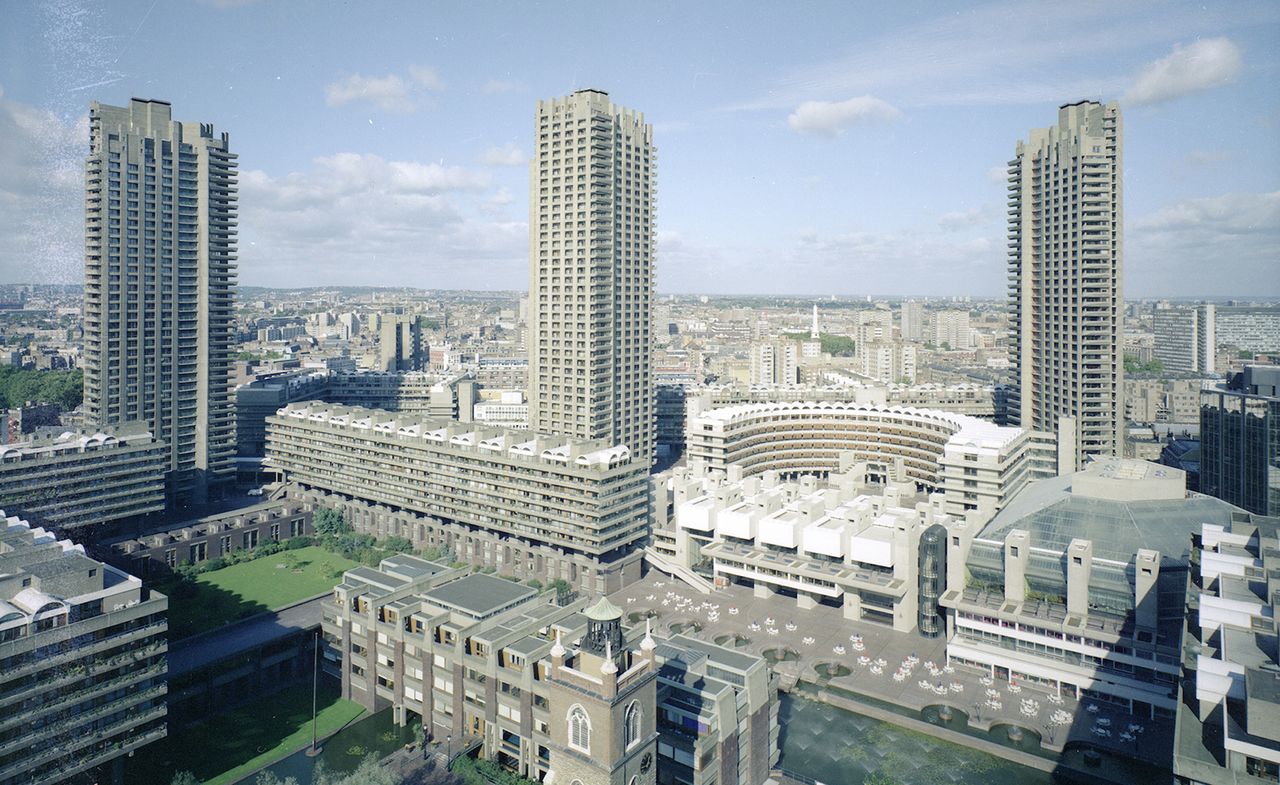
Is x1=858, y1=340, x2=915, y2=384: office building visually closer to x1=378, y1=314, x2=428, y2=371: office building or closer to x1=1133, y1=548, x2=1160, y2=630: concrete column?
x1=378, y1=314, x2=428, y2=371: office building

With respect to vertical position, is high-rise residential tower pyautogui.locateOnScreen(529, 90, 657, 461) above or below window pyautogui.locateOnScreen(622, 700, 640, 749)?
above

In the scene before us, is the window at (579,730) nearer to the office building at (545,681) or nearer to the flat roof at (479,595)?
the office building at (545,681)

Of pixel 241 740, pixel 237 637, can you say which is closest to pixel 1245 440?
pixel 241 740

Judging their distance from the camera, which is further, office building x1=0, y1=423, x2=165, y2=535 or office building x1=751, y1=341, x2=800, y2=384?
office building x1=751, y1=341, x2=800, y2=384

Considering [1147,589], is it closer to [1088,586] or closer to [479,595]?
[1088,586]

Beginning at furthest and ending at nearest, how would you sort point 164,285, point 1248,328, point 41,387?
point 1248,328 → point 41,387 → point 164,285

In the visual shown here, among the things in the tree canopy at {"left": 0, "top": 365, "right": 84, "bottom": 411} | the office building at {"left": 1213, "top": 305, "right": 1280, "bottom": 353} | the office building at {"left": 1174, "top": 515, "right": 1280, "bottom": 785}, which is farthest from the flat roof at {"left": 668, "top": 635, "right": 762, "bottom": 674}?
the tree canopy at {"left": 0, "top": 365, "right": 84, "bottom": 411}
